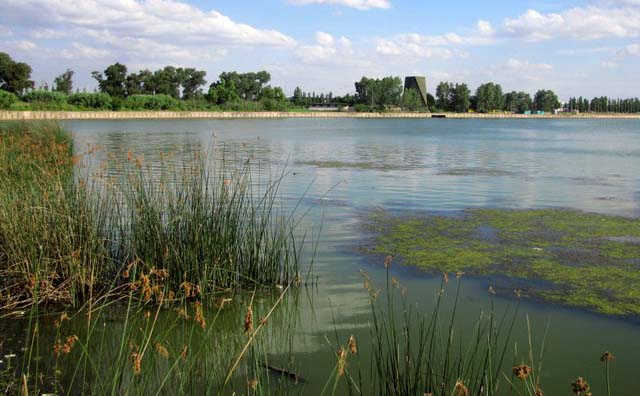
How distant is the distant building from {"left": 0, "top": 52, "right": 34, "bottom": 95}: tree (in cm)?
9366

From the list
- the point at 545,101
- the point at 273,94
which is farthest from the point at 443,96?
the point at 273,94

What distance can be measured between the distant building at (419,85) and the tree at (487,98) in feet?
42.0

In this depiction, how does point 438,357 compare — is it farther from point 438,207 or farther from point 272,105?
point 272,105

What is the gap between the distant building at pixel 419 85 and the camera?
493 ft

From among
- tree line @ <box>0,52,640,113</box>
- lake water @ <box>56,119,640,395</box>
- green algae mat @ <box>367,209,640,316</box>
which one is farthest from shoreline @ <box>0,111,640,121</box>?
green algae mat @ <box>367,209,640,316</box>

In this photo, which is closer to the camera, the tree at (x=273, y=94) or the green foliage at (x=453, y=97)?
the tree at (x=273, y=94)

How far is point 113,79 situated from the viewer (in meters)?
90.9

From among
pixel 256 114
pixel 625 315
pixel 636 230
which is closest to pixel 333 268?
pixel 625 315

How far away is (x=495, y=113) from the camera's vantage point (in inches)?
5753

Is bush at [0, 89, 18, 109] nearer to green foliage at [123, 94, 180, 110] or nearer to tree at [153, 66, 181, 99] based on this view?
green foliage at [123, 94, 180, 110]

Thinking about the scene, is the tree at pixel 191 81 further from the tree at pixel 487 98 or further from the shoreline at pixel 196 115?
the tree at pixel 487 98

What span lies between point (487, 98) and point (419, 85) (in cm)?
1681

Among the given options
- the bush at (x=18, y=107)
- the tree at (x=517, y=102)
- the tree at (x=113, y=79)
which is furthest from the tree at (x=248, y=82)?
the tree at (x=517, y=102)

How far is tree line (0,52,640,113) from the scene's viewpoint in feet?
244
